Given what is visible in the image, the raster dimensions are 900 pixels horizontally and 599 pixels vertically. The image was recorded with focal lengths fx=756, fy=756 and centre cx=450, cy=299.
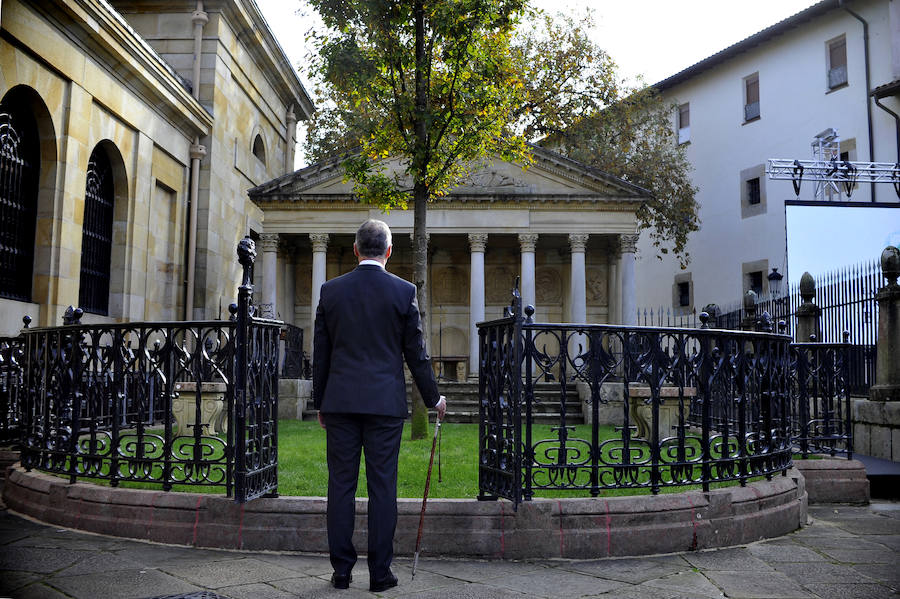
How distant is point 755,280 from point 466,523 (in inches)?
1022

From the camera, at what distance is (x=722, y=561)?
17.0 feet

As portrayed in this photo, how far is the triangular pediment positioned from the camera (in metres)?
22.0

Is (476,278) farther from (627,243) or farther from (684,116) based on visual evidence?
(684,116)

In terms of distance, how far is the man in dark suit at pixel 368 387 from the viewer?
4.44m

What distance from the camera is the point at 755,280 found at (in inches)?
1119

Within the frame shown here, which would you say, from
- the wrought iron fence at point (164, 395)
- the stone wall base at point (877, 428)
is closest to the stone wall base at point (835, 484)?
the stone wall base at point (877, 428)

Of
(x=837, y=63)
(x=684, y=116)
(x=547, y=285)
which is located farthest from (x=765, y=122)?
(x=547, y=285)

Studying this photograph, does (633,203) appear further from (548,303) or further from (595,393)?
(595,393)

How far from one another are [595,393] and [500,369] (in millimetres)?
713

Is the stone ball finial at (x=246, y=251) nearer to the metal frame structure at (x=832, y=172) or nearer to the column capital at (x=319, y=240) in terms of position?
the column capital at (x=319, y=240)

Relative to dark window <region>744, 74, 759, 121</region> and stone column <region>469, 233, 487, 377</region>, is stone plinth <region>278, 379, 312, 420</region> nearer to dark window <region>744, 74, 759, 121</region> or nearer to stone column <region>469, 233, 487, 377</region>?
stone column <region>469, 233, 487, 377</region>

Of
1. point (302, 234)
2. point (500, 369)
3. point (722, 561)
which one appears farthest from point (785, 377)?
point (302, 234)

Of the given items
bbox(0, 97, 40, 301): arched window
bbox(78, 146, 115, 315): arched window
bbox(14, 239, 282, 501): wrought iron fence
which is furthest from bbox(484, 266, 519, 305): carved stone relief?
bbox(14, 239, 282, 501): wrought iron fence

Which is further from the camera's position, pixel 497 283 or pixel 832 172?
pixel 497 283
